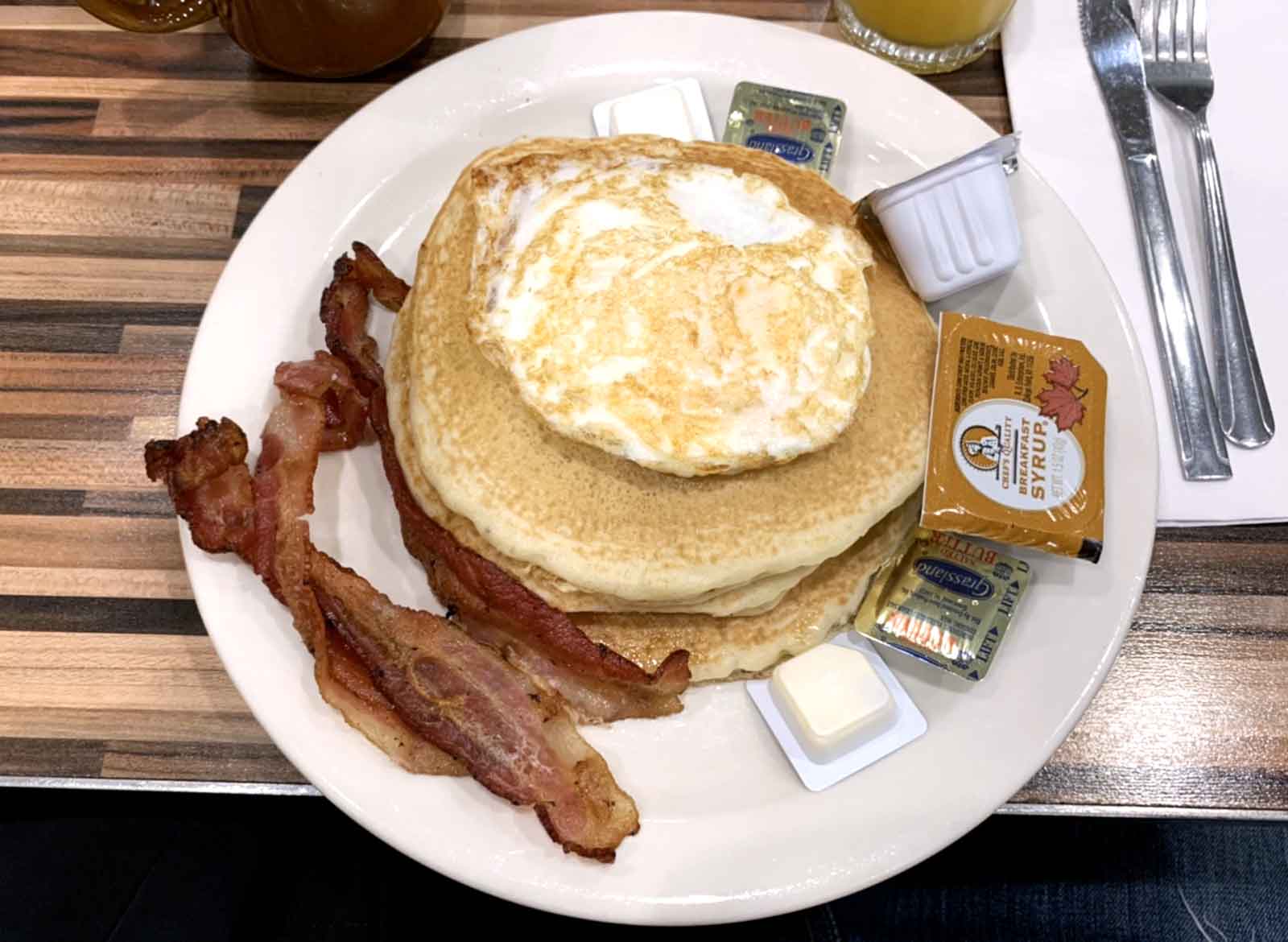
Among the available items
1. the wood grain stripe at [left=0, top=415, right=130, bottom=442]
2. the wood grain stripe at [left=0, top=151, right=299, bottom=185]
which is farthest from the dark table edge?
the wood grain stripe at [left=0, top=151, right=299, bottom=185]

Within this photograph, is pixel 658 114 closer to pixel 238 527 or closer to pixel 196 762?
pixel 238 527

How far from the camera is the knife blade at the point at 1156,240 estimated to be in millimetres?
1637

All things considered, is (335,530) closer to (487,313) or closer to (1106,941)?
(487,313)

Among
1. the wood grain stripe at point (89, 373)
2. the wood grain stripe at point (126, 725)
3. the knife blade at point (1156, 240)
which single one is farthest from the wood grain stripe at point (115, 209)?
the knife blade at point (1156, 240)

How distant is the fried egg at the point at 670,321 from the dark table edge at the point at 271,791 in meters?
0.69

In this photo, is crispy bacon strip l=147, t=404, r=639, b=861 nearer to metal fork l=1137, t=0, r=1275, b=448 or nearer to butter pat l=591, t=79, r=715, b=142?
butter pat l=591, t=79, r=715, b=142

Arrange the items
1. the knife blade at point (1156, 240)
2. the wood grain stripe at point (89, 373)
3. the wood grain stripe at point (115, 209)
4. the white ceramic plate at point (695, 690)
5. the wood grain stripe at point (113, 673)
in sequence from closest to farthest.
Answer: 1. the white ceramic plate at point (695, 690)
2. the wood grain stripe at point (113, 673)
3. the knife blade at point (1156, 240)
4. the wood grain stripe at point (89, 373)
5. the wood grain stripe at point (115, 209)

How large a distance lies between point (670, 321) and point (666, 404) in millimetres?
120

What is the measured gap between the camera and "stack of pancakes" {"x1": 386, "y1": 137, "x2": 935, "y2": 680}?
1.36 metres

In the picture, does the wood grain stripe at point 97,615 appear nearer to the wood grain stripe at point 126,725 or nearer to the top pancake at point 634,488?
the wood grain stripe at point 126,725

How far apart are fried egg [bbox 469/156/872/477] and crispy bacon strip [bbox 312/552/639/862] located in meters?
0.36

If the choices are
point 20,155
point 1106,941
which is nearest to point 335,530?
point 20,155

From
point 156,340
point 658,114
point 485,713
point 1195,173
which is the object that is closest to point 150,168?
point 156,340

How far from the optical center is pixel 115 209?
186cm
